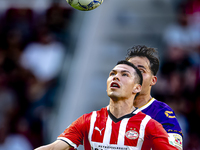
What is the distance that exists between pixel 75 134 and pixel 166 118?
113cm

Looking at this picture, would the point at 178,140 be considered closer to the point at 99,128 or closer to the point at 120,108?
the point at 120,108

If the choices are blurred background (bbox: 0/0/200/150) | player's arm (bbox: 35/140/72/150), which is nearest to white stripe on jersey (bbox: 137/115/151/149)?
player's arm (bbox: 35/140/72/150)

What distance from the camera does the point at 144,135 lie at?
3949mm

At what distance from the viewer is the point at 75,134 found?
4086 mm

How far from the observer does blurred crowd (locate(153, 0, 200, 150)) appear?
820 centimetres

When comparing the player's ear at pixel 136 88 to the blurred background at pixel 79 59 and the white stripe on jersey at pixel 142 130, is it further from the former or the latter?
the blurred background at pixel 79 59

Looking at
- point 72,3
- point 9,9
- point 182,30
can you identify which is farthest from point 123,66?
point 9,9

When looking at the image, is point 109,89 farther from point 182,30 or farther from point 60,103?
point 182,30

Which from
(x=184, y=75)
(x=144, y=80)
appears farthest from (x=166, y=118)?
(x=184, y=75)

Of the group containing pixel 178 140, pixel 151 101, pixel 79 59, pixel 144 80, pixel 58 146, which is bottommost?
pixel 58 146

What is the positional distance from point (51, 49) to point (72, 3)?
4.84m

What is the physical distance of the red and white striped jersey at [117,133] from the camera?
12.8 ft

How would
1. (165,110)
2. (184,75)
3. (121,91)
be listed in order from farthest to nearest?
(184,75), (165,110), (121,91)

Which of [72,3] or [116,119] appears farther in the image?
[72,3]
